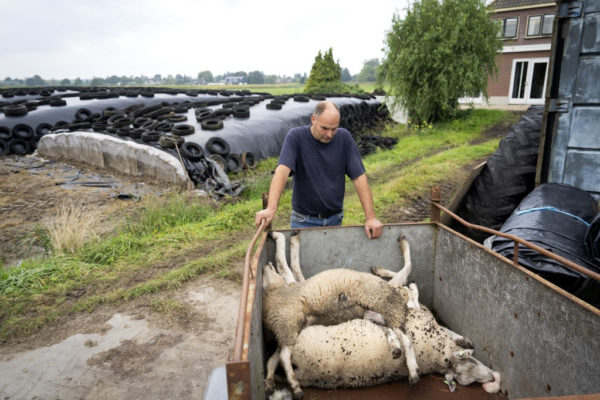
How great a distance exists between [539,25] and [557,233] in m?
24.9

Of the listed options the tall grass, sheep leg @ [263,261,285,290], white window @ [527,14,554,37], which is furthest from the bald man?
white window @ [527,14,554,37]

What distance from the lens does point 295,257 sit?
3.00 meters

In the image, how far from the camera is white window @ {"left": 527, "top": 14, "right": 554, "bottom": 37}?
850 inches

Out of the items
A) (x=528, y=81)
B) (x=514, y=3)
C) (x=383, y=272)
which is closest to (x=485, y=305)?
(x=383, y=272)

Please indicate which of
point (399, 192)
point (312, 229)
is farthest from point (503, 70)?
point (312, 229)

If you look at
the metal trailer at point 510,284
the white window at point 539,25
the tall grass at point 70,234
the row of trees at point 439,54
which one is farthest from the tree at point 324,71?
the metal trailer at point 510,284

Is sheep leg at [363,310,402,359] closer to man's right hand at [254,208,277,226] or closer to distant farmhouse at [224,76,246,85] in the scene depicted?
man's right hand at [254,208,277,226]

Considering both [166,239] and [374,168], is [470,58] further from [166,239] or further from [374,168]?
[166,239]

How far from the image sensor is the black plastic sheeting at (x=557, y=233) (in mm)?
2521

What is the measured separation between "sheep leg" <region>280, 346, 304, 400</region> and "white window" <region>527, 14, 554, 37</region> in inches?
1025

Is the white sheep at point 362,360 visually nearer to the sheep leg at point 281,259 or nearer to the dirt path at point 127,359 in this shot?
the sheep leg at point 281,259

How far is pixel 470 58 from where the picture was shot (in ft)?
51.7

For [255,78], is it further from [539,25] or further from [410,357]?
[410,357]

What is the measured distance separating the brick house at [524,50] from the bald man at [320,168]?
71.2ft
